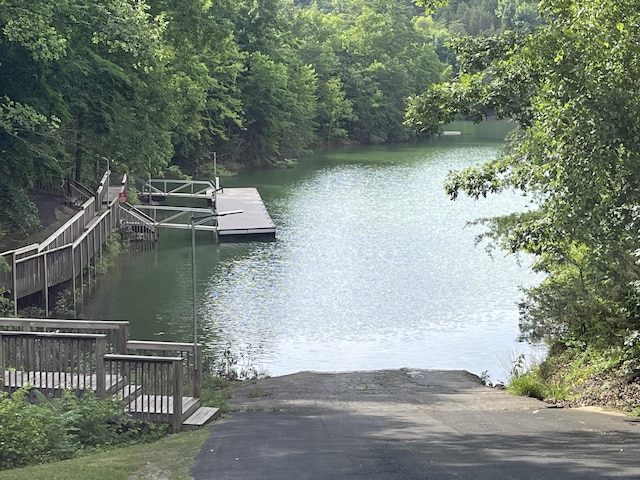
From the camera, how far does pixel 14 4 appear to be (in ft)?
67.8

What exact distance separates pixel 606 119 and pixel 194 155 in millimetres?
60064

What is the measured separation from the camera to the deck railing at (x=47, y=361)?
12.5 metres

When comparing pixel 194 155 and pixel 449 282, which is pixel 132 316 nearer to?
pixel 449 282

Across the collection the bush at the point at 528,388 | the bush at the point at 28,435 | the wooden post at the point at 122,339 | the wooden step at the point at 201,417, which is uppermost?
the wooden post at the point at 122,339

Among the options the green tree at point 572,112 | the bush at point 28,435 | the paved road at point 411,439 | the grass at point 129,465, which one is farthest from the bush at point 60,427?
the green tree at point 572,112

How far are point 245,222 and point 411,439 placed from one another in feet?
100

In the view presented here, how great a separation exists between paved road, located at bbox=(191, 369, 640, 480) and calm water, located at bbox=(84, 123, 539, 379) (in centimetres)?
600

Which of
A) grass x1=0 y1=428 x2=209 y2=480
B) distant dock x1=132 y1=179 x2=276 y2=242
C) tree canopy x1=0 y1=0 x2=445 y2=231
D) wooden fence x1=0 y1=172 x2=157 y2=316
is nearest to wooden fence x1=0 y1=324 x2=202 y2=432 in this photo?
grass x1=0 y1=428 x2=209 y2=480

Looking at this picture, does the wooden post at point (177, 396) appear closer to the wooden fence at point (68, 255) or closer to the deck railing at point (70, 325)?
the deck railing at point (70, 325)

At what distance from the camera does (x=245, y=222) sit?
40938 mm

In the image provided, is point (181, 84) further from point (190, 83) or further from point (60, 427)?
point (60, 427)

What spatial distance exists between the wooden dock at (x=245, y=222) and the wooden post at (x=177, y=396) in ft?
74.9

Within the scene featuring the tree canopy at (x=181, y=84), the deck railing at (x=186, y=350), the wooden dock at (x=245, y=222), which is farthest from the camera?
the wooden dock at (x=245, y=222)

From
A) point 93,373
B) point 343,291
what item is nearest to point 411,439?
point 93,373
